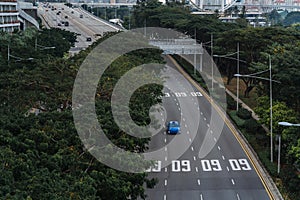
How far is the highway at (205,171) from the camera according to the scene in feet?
110

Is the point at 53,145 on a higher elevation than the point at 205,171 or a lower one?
higher

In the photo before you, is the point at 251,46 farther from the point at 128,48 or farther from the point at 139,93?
the point at 139,93

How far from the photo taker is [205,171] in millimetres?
37656

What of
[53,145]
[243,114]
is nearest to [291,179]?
[53,145]

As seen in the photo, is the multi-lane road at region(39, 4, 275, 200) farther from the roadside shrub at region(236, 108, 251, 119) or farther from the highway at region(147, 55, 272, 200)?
the roadside shrub at region(236, 108, 251, 119)

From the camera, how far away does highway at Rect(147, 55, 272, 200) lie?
1323 inches

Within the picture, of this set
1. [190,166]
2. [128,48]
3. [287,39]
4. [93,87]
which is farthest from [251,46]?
[93,87]

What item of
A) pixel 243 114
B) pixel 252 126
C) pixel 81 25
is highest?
pixel 81 25

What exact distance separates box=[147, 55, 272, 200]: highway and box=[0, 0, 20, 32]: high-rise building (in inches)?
1529

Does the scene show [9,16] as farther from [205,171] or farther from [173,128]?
[205,171]

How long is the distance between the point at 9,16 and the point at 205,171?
57.3 m

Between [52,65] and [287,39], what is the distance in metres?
32.6

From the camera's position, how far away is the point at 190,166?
38.8 metres

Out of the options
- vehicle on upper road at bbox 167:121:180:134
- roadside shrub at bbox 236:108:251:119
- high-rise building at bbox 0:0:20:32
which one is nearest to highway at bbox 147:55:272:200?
vehicle on upper road at bbox 167:121:180:134
